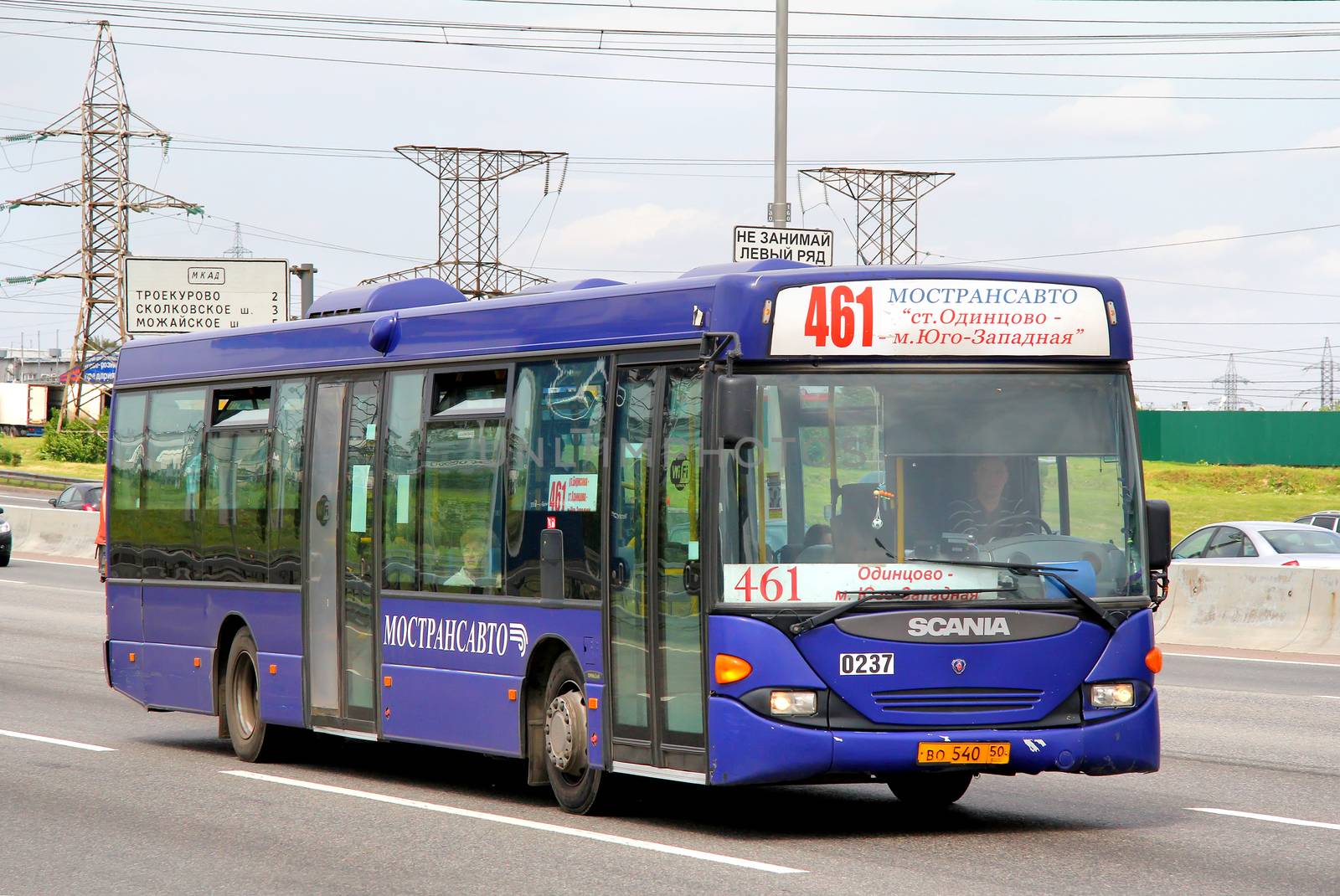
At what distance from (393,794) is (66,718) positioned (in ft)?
18.0

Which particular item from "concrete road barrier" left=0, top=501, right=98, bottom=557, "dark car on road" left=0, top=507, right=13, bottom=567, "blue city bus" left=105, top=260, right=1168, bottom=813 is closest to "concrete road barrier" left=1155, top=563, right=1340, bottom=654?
"blue city bus" left=105, top=260, right=1168, bottom=813

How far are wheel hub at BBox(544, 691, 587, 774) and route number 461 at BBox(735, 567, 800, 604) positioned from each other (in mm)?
1540

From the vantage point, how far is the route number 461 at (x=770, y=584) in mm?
8945

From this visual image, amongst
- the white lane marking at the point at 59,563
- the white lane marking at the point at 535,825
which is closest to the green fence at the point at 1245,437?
the white lane marking at the point at 59,563

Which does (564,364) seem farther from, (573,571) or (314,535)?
(314,535)

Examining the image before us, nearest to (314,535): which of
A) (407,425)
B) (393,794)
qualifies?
(407,425)

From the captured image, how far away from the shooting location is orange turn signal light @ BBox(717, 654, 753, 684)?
8.90 metres

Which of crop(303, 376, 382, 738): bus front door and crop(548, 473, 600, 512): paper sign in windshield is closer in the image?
crop(548, 473, 600, 512): paper sign in windshield

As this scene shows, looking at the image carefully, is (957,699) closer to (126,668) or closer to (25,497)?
(126,668)

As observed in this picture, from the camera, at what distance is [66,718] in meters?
15.8

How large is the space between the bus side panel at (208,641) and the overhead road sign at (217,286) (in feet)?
151

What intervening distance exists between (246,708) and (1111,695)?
22.0ft

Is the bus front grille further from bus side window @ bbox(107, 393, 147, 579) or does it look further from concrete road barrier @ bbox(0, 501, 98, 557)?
concrete road barrier @ bbox(0, 501, 98, 557)

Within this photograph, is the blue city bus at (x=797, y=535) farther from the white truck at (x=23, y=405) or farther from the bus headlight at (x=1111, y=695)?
the white truck at (x=23, y=405)
